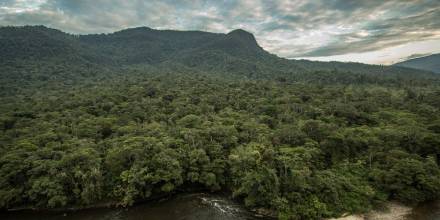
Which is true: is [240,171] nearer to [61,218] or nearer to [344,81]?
[61,218]

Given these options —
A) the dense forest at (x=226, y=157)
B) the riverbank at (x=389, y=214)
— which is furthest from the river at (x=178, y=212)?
the dense forest at (x=226, y=157)

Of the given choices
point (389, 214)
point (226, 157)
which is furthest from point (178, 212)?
point (389, 214)

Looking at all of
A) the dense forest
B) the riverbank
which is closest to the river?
the riverbank

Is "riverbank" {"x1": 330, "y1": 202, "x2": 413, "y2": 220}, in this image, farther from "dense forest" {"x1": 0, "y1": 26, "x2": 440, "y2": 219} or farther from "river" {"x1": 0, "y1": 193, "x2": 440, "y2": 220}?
"dense forest" {"x1": 0, "y1": 26, "x2": 440, "y2": 219}

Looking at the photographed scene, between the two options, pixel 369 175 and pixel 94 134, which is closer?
pixel 369 175

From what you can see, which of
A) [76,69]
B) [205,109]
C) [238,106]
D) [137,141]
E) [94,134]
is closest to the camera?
[137,141]

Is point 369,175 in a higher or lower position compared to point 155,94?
lower

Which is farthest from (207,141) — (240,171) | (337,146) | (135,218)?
(337,146)

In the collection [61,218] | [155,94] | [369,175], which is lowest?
[61,218]
